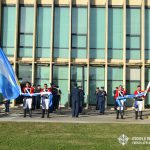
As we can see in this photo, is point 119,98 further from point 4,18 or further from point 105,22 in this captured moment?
point 4,18

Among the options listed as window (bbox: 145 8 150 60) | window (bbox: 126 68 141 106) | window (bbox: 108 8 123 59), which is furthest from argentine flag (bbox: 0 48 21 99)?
window (bbox: 145 8 150 60)

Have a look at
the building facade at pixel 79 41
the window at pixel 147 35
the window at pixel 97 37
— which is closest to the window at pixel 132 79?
the building facade at pixel 79 41

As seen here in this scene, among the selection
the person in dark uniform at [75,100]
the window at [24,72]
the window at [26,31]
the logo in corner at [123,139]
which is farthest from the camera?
the window at [26,31]

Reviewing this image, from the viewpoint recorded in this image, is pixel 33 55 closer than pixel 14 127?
No

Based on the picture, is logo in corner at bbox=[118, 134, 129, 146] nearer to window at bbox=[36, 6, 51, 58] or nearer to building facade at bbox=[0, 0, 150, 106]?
building facade at bbox=[0, 0, 150, 106]

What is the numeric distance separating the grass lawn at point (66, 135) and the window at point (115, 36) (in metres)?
14.4

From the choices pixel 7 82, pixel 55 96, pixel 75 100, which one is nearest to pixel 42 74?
pixel 55 96

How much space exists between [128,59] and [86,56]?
3110mm

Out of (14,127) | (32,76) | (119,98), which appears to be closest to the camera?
(14,127)

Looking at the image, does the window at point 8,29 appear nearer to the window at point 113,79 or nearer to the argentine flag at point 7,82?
the window at point 113,79

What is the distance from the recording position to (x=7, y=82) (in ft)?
61.2

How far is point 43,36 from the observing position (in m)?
33.1

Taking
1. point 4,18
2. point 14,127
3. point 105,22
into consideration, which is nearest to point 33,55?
point 4,18

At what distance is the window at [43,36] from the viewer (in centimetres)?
3300
